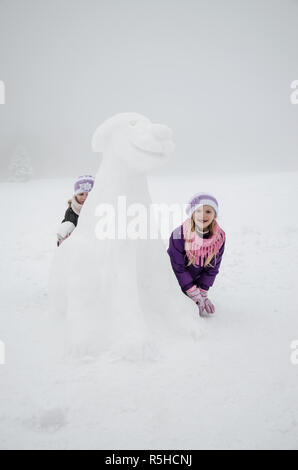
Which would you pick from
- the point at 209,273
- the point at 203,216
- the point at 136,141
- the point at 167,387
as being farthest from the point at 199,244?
the point at 167,387

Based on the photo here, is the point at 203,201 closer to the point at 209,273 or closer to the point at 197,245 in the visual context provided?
the point at 197,245

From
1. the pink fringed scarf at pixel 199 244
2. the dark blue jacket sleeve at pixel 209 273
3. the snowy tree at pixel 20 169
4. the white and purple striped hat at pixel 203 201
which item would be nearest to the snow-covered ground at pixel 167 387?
the dark blue jacket sleeve at pixel 209 273

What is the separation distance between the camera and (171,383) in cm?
185

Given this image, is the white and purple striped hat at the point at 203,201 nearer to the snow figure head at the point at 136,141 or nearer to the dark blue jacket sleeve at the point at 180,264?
the dark blue jacket sleeve at the point at 180,264

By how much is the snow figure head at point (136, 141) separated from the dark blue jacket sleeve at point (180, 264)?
0.79 metres

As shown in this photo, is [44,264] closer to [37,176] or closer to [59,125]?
[37,176]

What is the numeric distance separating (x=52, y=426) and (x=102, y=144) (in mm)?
2046

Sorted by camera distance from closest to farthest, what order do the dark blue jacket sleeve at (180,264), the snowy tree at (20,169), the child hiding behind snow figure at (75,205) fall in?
the dark blue jacket sleeve at (180,264), the child hiding behind snow figure at (75,205), the snowy tree at (20,169)

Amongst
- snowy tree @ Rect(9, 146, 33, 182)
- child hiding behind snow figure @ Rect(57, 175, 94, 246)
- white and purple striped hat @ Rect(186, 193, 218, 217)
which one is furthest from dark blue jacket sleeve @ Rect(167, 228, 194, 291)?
snowy tree @ Rect(9, 146, 33, 182)

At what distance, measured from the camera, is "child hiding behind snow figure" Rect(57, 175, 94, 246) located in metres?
3.04

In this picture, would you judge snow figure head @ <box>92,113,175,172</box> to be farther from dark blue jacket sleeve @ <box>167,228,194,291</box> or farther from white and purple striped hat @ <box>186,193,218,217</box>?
dark blue jacket sleeve @ <box>167,228,194,291</box>

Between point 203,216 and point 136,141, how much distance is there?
90 cm

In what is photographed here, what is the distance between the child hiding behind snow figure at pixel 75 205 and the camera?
9.98 feet
